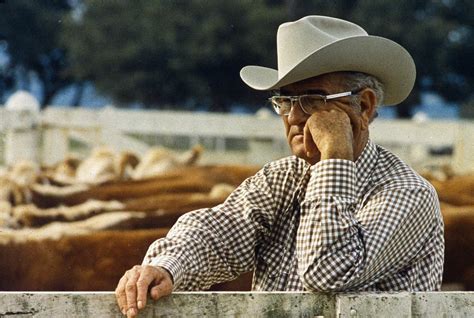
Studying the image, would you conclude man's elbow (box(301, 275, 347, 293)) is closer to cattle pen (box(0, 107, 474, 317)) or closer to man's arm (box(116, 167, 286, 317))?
man's arm (box(116, 167, 286, 317))

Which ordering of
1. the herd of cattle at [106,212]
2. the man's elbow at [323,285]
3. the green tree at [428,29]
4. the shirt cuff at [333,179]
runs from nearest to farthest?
the man's elbow at [323,285]
the shirt cuff at [333,179]
the herd of cattle at [106,212]
the green tree at [428,29]

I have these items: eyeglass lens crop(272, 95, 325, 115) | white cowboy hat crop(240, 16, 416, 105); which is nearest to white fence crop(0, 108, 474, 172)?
white cowboy hat crop(240, 16, 416, 105)

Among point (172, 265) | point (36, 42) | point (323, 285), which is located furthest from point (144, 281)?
point (36, 42)

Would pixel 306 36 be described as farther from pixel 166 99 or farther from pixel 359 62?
pixel 166 99

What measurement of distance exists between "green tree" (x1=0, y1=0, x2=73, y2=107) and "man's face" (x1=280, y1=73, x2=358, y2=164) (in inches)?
273

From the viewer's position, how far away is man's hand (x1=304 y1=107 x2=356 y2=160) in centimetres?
259

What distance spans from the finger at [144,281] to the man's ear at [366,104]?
623 mm

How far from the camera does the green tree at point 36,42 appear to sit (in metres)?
9.66

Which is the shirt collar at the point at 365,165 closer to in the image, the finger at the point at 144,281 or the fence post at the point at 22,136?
the finger at the point at 144,281

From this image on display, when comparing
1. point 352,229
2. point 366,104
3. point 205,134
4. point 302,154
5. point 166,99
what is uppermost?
point 366,104

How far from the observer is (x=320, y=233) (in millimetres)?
2480

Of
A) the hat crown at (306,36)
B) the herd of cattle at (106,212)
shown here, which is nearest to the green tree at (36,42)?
the herd of cattle at (106,212)

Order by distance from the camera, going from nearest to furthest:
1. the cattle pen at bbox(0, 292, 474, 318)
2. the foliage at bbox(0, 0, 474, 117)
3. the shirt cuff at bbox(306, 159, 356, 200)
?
1. the cattle pen at bbox(0, 292, 474, 318)
2. the shirt cuff at bbox(306, 159, 356, 200)
3. the foliage at bbox(0, 0, 474, 117)

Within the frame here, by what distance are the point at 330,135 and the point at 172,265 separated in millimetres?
450
